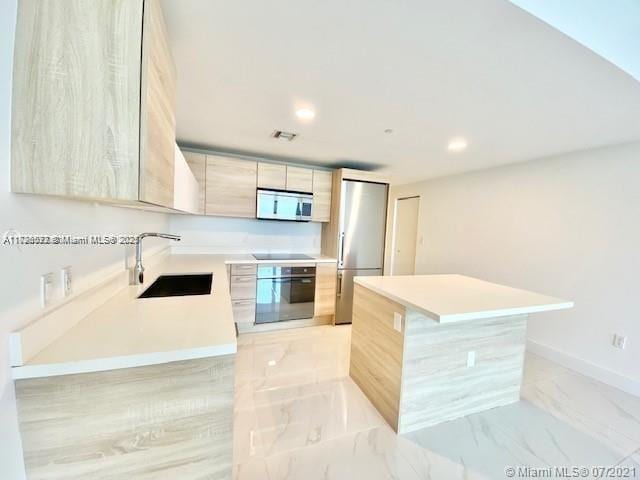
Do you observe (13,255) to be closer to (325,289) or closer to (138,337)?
(138,337)

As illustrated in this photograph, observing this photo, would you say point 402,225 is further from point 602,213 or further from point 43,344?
point 43,344

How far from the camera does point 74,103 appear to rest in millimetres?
814

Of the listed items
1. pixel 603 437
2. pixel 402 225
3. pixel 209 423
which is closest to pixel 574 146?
pixel 603 437

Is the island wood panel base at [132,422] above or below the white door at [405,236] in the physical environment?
below

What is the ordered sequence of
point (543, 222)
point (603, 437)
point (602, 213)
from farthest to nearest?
point (543, 222) < point (602, 213) < point (603, 437)

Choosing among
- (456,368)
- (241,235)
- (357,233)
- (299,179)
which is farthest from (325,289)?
(456,368)

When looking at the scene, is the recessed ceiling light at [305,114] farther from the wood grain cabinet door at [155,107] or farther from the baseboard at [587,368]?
the baseboard at [587,368]

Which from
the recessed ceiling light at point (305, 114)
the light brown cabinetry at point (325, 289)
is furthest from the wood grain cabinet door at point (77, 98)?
the light brown cabinetry at point (325, 289)

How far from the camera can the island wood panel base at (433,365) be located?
5.70 feet

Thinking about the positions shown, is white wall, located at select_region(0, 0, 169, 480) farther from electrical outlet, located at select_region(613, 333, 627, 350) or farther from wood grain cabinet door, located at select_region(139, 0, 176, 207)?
electrical outlet, located at select_region(613, 333, 627, 350)

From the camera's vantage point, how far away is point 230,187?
128 inches

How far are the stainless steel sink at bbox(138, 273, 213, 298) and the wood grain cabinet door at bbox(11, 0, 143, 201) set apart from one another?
4.08ft

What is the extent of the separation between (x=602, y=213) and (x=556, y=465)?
2213 millimetres

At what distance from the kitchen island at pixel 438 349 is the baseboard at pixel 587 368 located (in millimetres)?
1084
